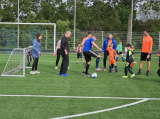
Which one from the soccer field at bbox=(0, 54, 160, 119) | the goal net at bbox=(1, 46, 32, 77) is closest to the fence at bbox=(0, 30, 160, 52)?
the goal net at bbox=(1, 46, 32, 77)

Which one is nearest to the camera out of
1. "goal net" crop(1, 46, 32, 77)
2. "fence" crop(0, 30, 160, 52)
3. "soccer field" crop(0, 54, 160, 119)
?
"soccer field" crop(0, 54, 160, 119)

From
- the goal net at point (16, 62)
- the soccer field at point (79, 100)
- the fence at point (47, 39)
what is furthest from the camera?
the fence at point (47, 39)

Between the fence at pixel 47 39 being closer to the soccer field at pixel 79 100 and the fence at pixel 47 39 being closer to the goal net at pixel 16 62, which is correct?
the goal net at pixel 16 62

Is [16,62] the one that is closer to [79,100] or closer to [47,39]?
[79,100]

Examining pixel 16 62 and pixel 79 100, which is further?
pixel 16 62

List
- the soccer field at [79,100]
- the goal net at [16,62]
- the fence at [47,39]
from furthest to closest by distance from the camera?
the fence at [47,39] < the goal net at [16,62] < the soccer field at [79,100]

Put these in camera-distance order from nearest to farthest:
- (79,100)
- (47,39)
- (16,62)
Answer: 1. (79,100)
2. (16,62)
3. (47,39)

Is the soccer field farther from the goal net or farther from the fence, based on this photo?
the fence

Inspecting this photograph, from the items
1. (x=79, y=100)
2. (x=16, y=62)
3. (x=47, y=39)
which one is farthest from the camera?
(x=47, y=39)

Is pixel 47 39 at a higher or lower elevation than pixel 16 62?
higher

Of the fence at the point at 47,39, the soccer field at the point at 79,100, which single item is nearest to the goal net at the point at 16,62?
the soccer field at the point at 79,100

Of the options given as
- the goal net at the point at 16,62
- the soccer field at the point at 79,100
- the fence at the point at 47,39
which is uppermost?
the fence at the point at 47,39

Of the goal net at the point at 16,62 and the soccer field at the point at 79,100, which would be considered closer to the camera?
the soccer field at the point at 79,100

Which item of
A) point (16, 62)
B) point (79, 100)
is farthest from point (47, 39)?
point (79, 100)
